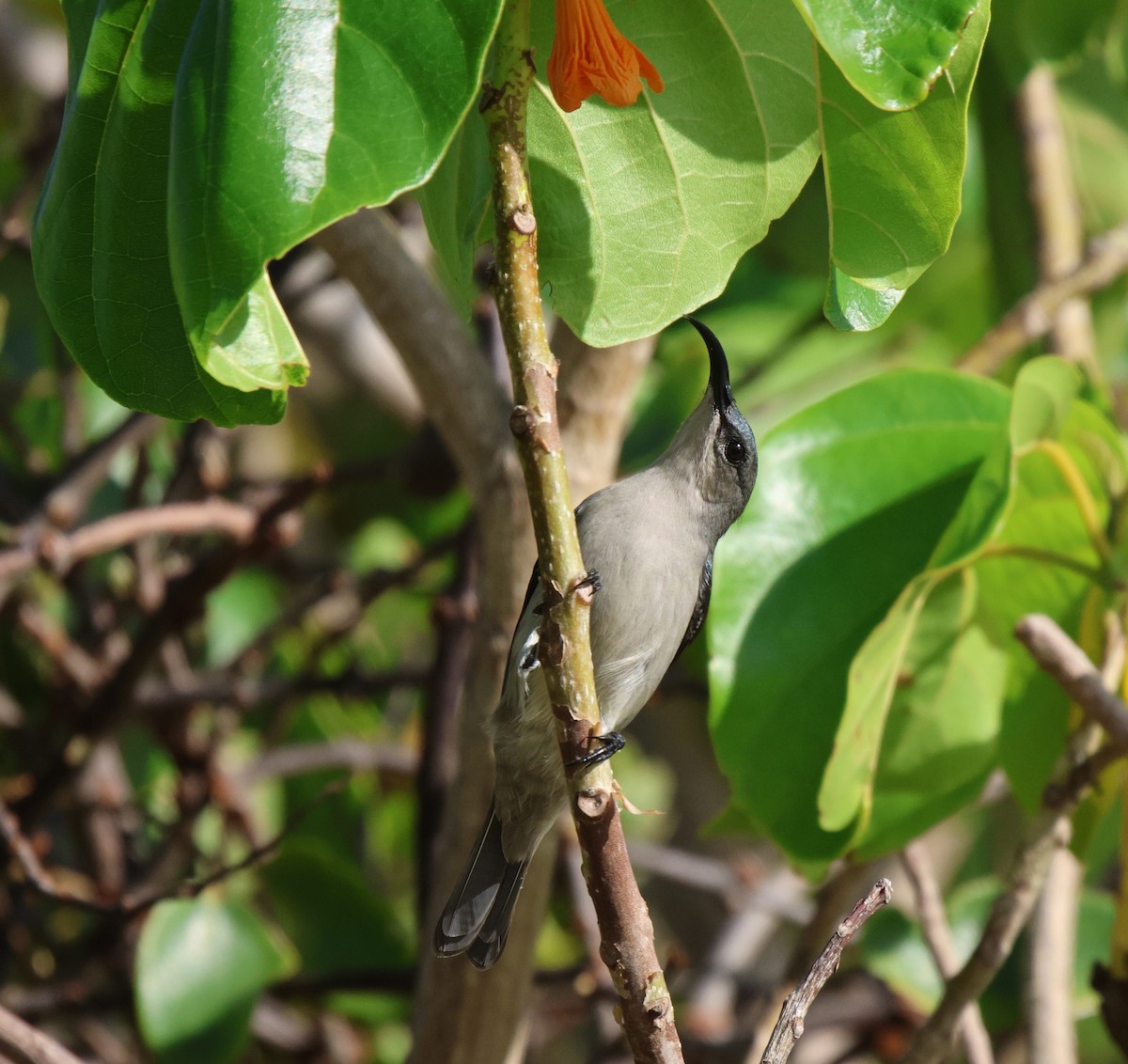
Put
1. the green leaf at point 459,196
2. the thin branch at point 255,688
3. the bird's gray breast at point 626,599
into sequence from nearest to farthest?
the green leaf at point 459,196
the bird's gray breast at point 626,599
the thin branch at point 255,688

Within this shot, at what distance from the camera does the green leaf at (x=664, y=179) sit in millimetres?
1598

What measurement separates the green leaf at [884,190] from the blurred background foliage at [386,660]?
0.54 meters

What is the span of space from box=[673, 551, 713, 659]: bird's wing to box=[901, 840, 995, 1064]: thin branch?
0.59 metres

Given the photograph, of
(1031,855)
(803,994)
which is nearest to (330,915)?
(1031,855)

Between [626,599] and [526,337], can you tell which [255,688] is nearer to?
[626,599]

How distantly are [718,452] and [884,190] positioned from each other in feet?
3.90

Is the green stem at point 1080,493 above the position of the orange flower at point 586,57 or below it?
below

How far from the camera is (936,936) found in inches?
92.7

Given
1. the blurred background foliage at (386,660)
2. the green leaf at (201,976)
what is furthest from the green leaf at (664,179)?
the green leaf at (201,976)

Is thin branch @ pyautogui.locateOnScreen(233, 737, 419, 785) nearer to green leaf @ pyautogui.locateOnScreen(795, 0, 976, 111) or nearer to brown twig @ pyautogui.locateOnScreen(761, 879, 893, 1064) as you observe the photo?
brown twig @ pyautogui.locateOnScreen(761, 879, 893, 1064)

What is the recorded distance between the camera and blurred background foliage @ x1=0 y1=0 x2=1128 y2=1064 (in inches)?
88.4

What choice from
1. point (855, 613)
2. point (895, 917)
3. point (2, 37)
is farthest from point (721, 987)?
point (2, 37)

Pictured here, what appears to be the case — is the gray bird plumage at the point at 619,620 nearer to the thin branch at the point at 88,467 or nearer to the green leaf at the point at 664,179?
the green leaf at the point at 664,179

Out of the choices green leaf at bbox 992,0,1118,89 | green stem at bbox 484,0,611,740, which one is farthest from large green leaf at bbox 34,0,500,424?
green leaf at bbox 992,0,1118,89
